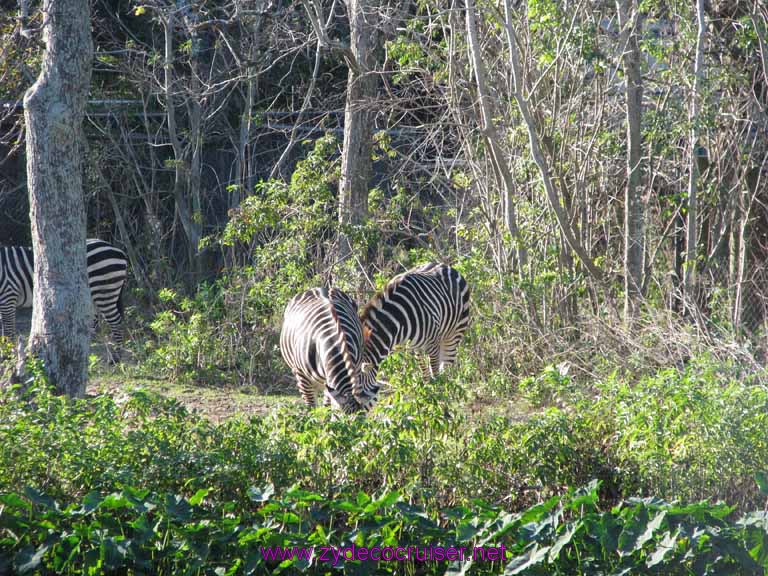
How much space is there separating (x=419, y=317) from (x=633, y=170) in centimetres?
252

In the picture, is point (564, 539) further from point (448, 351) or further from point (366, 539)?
point (448, 351)

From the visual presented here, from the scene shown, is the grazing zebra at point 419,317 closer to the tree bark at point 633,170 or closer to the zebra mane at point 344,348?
the zebra mane at point 344,348

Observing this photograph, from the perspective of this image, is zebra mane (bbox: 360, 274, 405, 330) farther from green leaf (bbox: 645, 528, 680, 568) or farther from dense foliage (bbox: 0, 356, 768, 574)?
green leaf (bbox: 645, 528, 680, 568)

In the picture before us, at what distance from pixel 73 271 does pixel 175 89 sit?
7939 mm

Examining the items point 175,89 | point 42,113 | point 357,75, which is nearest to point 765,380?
point 42,113

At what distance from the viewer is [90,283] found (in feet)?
38.2

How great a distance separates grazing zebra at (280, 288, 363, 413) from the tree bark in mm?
2731

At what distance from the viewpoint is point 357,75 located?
11297 mm

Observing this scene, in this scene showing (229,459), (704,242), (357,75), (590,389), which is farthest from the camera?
(357,75)

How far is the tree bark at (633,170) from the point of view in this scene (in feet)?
28.8

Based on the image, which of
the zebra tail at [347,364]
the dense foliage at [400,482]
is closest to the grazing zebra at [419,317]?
the zebra tail at [347,364]

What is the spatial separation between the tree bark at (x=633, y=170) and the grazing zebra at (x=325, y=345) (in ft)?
8.96

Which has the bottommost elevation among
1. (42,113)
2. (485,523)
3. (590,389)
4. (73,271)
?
(590,389)

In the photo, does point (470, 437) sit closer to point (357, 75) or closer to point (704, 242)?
point (704, 242)
